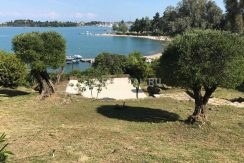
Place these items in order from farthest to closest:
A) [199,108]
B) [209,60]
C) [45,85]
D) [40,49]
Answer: [45,85] → [40,49] → [199,108] → [209,60]

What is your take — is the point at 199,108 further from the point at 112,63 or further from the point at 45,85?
the point at 112,63

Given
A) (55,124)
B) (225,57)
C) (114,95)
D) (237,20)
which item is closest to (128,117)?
(55,124)

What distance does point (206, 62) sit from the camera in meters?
18.4

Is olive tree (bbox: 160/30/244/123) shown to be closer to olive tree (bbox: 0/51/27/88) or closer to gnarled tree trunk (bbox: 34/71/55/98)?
gnarled tree trunk (bbox: 34/71/55/98)

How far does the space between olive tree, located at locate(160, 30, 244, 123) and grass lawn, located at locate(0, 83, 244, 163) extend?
179cm

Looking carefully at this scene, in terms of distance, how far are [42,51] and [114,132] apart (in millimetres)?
9721

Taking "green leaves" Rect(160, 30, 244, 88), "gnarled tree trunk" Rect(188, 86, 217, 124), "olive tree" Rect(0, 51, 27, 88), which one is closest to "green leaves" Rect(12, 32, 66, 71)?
"green leaves" Rect(160, 30, 244, 88)

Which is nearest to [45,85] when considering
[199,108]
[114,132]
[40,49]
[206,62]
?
[40,49]

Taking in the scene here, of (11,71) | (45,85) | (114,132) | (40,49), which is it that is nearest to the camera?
(114,132)

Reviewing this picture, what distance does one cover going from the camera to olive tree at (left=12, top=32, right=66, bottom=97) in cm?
2470

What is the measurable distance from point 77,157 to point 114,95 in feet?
72.0

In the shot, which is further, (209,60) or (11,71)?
(11,71)

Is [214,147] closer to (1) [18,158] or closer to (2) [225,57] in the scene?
(2) [225,57]

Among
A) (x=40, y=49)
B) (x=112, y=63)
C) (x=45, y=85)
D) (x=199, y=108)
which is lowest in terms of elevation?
(x=112, y=63)
